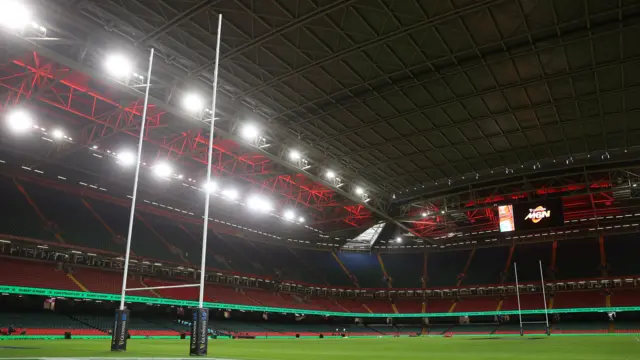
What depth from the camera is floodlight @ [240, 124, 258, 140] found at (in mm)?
27484

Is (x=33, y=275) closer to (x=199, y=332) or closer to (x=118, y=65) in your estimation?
(x=118, y=65)

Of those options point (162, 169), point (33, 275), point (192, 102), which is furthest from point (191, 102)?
point (33, 275)

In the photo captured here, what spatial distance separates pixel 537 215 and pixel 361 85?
18080 millimetres

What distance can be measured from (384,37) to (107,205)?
37.3 meters

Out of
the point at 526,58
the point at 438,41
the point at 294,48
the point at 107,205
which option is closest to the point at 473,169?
A: the point at 526,58

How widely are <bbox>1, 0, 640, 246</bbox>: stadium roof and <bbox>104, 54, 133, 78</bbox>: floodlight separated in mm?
353

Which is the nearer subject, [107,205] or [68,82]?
[68,82]

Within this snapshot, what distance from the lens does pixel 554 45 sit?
824 inches

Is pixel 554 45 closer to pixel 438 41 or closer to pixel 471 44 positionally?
→ pixel 471 44

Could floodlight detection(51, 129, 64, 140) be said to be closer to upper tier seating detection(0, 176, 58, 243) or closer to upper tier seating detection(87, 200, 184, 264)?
upper tier seating detection(0, 176, 58, 243)

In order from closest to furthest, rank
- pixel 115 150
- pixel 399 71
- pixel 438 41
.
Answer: pixel 438 41 → pixel 399 71 → pixel 115 150

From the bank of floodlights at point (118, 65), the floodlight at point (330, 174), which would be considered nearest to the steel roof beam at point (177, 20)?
the bank of floodlights at point (118, 65)

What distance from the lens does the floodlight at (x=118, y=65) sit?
67.2ft

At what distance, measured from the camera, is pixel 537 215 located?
32.5 m
